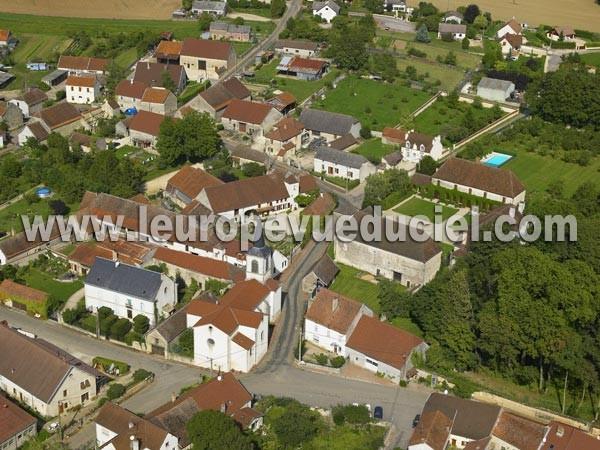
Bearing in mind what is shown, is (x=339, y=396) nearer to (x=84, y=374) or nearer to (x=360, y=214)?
(x=84, y=374)

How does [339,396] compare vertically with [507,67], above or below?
below

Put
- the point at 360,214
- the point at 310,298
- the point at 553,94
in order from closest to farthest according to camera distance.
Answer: the point at 310,298, the point at 360,214, the point at 553,94

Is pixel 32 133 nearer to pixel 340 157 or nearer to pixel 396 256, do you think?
pixel 340 157

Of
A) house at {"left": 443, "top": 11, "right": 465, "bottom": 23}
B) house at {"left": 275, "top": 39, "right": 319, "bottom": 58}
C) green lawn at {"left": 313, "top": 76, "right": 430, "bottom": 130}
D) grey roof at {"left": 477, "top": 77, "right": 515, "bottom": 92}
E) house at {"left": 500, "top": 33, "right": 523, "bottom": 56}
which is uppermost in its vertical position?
house at {"left": 443, "top": 11, "right": 465, "bottom": 23}

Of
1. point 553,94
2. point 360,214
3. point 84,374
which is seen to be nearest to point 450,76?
point 553,94

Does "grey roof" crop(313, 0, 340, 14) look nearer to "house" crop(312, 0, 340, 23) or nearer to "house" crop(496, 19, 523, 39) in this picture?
"house" crop(312, 0, 340, 23)

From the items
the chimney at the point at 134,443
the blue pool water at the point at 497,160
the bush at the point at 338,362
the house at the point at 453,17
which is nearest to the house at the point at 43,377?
the chimney at the point at 134,443

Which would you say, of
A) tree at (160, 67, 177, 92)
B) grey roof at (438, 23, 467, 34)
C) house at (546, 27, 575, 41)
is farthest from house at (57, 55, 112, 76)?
house at (546, 27, 575, 41)
